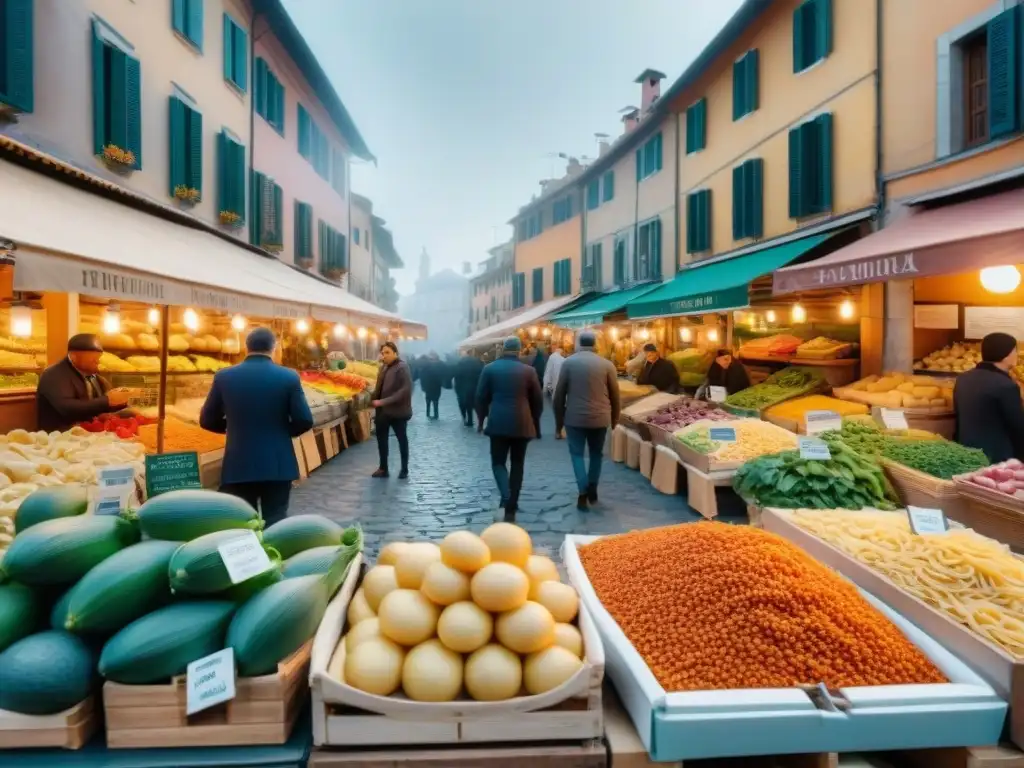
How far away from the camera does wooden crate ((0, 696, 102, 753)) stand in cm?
178

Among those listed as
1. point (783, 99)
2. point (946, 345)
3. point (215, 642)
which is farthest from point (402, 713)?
point (783, 99)

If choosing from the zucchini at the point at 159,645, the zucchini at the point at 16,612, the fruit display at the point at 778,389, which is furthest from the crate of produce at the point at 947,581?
the fruit display at the point at 778,389

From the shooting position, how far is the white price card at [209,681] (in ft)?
5.84

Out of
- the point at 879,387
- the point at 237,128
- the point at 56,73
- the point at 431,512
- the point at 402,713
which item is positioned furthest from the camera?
the point at 237,128

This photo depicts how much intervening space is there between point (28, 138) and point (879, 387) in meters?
10.8

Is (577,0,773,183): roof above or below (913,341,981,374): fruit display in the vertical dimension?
above

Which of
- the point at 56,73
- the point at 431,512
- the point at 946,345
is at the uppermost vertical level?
the point at 56,73

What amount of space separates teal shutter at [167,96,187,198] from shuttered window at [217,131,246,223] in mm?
1575

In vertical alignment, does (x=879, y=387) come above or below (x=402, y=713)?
above

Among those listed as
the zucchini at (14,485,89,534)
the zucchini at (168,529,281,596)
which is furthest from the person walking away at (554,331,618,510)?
the zucchini at (168,529,281,596)

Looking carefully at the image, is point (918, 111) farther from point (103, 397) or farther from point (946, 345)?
point (103, 397)

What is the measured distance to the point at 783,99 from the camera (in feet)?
41.0

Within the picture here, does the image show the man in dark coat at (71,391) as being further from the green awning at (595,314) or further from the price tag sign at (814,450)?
the green awning at (595,314)

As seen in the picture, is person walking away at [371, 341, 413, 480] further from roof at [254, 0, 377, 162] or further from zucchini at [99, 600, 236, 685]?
roof at [254, 0, 377, 162]
